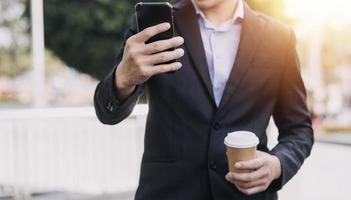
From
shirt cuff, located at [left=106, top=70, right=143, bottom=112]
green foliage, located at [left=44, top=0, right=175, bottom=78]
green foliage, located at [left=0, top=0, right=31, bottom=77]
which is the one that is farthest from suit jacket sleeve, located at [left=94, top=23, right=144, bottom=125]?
green foliage, located at [left=44, top=0, right=175, bottom=78]

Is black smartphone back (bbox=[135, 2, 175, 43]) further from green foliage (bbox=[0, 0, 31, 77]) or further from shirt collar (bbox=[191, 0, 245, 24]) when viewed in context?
green foliage (bbox=[0, 0, 31, 77])

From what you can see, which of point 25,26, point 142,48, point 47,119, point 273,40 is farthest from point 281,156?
point 25,26

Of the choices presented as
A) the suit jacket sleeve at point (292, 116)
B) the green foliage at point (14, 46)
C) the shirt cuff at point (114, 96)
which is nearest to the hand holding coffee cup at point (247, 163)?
the suit jacket sleeve at point (292, 116)

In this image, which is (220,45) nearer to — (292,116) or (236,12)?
(236,12)

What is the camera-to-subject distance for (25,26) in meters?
8.41

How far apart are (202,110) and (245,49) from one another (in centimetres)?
16

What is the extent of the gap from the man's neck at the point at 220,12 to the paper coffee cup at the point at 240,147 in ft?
0.98

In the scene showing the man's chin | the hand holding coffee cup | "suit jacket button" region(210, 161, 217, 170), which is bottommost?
"suit jacket button" region(210, 161, 217, 170)

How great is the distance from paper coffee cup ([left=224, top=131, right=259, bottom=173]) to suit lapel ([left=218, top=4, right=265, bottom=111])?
14 centimetres

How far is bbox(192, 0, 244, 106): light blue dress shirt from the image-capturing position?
107 cm

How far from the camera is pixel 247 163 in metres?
0.91

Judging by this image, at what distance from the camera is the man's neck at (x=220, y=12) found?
1.09m

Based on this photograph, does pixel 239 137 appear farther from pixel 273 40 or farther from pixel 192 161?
pixel 273 40

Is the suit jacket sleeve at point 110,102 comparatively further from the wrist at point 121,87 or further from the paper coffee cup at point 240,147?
the paper coffee cup at point 240,147
